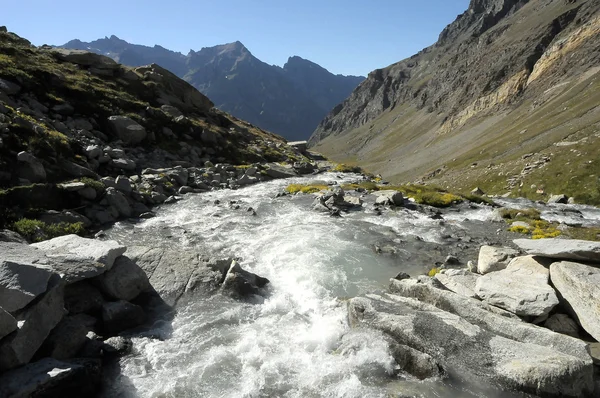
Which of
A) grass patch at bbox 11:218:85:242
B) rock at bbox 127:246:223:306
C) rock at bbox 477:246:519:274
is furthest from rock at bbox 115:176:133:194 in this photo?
rock at bbox 477:246:519:274

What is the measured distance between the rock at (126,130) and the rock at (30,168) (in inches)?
804

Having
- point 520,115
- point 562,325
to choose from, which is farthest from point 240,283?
point 520,115

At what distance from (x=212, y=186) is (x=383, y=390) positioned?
126 ft

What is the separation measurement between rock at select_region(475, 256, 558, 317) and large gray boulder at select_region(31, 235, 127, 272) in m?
17.6

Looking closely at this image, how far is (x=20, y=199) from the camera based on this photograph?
26.7 meters

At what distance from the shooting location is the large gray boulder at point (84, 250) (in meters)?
16.4

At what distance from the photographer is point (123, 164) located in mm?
43062

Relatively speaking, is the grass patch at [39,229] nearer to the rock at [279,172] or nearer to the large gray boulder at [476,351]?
the large gray boulder at [476,351]

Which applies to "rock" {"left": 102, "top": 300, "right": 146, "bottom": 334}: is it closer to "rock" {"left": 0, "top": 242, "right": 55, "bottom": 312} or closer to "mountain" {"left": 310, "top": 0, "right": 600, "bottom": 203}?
"rock" {"left": 0, "top": 242, "right": 55, "bottom": 312}

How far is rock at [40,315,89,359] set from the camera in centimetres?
1297

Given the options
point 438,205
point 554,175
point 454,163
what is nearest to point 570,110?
point 454,163

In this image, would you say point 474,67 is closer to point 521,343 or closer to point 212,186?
point 212,186

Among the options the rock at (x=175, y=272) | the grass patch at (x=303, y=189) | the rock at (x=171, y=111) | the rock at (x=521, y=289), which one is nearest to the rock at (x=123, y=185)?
the rock at (x=175, y=272)

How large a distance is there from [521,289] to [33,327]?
759 inches
